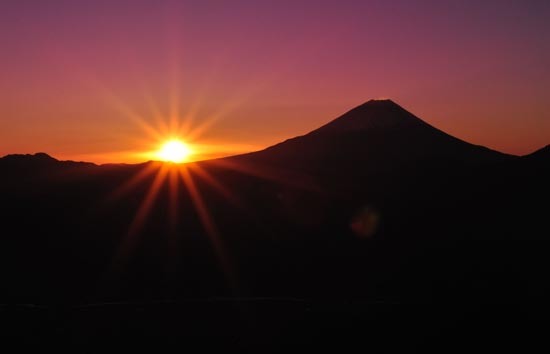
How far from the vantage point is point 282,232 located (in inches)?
1388

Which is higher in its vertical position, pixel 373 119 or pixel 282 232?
pixel 373 119

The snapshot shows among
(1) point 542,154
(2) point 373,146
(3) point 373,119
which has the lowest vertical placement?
(1) point 542,154

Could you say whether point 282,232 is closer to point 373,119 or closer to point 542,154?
point 542,154

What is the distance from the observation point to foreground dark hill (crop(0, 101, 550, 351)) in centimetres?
2511

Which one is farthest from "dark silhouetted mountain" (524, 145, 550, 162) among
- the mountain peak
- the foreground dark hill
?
the mountain peak

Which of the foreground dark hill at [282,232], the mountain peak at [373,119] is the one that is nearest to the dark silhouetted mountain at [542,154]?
the foreground dark hill at [282,232]

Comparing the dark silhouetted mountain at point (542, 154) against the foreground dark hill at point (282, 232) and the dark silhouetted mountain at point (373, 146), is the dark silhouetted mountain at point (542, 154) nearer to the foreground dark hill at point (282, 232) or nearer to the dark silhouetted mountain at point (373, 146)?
the foreground dark hill at point (282, 232)

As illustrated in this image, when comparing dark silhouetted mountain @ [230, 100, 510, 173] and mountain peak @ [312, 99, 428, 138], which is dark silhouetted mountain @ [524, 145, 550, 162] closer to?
dark silhouetted mountain @ [230, 100, 510, 173]

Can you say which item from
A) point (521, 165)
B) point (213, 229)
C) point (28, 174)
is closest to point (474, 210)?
point (521, 165)

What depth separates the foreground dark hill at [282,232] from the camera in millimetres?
25109

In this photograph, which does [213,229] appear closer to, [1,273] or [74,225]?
[74,225]

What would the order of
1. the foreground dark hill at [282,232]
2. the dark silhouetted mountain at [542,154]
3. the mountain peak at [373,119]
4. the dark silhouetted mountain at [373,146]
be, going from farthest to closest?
the mountain peak at [373,119], the dark silhouetted mountain at [373,146], the dark silhouetted mountain at [542,154], the foreground dark hill at [282,232]

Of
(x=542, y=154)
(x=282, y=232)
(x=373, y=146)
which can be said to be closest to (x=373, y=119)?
(x=373, y=146)

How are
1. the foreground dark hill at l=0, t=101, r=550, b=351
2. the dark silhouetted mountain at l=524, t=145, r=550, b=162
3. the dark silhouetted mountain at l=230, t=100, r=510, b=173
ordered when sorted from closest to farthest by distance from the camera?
the foreground dark hill at l=0, t=101, r=550, b=351 < the dark silhouetted mountain at l=524, t=145, r=550, b=162 < the dark silhouetted mountain at l=230, t=100, r=510, b=173
